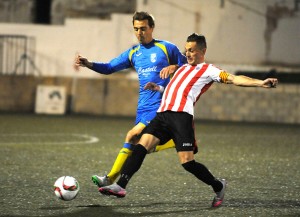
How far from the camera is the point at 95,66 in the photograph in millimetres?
8508

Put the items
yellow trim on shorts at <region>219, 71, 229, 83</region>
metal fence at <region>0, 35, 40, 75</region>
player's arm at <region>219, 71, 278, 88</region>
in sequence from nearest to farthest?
player's arm at <region>219, 71, 278, 88</region> → yellow trim on shorts at <region>219, 71, 229, 83</region> → metal fence at <region>0, 35, 40, 75</region>

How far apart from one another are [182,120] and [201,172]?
521 mm

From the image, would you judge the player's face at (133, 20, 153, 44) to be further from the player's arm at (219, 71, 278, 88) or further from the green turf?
the green turf

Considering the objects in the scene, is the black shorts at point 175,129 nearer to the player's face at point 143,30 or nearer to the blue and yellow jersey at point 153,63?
the blue and yellow jersey at point 153,63

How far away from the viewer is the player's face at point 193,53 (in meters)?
7.62

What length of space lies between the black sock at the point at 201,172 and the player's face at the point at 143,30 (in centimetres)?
143

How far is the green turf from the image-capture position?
752 centimetres

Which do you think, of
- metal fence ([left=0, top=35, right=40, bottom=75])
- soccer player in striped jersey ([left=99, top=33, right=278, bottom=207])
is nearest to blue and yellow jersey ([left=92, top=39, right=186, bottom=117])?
soccer player in striped jersey ([left=99, top=33, right=278, bottom=207])

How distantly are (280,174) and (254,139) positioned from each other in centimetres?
520

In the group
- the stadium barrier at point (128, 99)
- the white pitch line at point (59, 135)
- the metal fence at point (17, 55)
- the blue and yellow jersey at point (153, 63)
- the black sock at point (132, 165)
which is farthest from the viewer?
the metal fence at point (17, 55)

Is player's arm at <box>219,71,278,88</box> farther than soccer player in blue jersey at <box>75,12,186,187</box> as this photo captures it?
No

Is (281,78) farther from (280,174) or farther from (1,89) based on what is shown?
(280,174)

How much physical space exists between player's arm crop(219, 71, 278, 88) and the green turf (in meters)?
1.16

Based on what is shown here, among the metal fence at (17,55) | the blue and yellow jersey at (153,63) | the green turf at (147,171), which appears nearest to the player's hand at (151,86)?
the blue and yellow jersey at (153,63)
